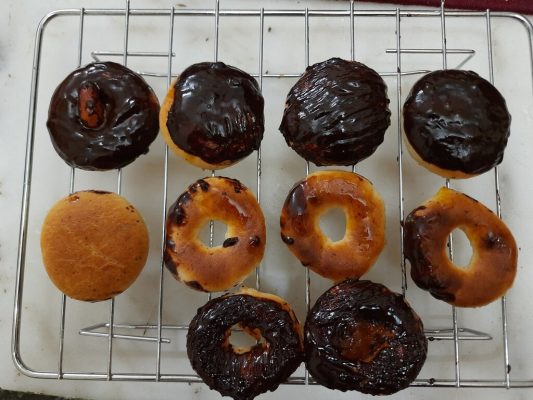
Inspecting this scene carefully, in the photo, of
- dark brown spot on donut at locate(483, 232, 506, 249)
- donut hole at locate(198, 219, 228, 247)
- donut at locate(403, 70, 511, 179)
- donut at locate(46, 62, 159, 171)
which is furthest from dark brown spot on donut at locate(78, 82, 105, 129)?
dark brown spot on donut at locate(483, 232, 506, 249)

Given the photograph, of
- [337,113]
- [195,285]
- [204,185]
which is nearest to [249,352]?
[195,285]

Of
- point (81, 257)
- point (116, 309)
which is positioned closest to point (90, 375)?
point (116, 309)

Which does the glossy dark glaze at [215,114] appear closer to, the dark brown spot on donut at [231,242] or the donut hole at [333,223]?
the dark brown spot on donut at [231,242]

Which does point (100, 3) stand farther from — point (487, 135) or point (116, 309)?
point (487, 135)

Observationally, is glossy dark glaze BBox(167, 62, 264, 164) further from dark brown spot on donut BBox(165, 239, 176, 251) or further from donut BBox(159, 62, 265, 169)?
dark brown spot on donut BBox(165, 239, 176, 251)

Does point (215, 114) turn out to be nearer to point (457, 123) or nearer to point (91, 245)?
point (91, 245)

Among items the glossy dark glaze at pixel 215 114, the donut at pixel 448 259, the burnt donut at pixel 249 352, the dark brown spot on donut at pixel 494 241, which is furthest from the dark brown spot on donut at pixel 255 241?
the dark brown spot on donut at pixel 494 241
